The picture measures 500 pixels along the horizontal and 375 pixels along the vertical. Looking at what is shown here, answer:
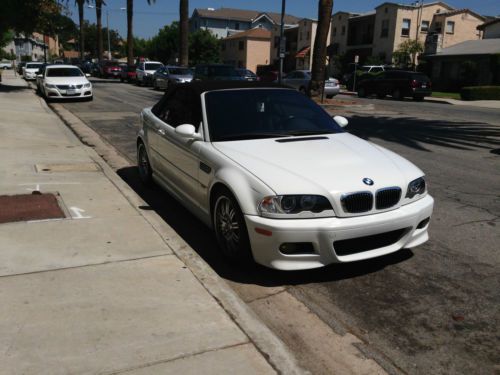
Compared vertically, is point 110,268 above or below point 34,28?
below

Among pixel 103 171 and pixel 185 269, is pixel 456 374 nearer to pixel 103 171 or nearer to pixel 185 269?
pixel 185 269

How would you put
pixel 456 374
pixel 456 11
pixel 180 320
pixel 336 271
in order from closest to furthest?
pixel 456 374, pixel 180 320, pixel 336 271, pixel 456 11

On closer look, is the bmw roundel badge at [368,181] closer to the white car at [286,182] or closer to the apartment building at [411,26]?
the white car at [286,182]

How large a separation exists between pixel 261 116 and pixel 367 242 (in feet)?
6.24

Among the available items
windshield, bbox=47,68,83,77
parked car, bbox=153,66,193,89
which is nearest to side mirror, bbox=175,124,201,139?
windshield, bbox=47,68,83,77

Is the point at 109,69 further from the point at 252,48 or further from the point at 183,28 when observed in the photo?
the point at 252,48

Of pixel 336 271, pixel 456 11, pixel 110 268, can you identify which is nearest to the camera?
pixel 110 268

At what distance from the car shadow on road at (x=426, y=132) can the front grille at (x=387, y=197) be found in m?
7.00

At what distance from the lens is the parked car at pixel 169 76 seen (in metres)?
27.6

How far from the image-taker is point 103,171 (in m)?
7.88

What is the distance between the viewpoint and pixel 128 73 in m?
39.5

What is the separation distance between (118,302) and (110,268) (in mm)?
638

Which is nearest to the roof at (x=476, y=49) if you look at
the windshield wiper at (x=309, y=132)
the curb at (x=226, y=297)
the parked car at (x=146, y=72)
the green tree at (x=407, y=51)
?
the green tree at (x=407, y=51)

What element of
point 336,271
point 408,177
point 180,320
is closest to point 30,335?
point 180,320
